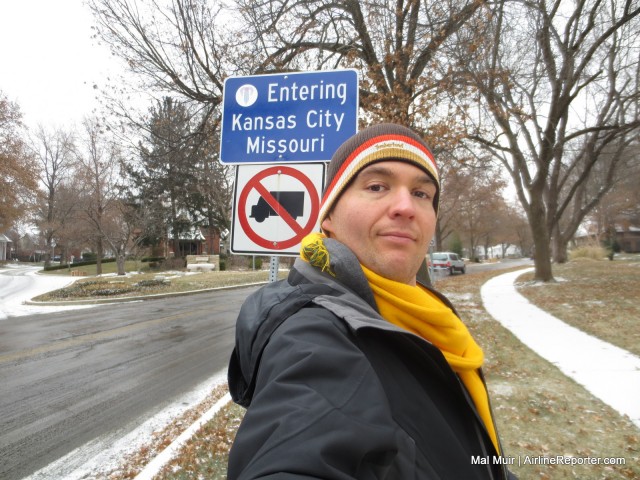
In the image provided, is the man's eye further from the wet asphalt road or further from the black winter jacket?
the wet asphalt road

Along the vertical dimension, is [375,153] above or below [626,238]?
below

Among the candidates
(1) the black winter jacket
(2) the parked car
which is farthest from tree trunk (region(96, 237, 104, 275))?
(1) the black winter jacket

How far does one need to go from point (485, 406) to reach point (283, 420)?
2.75 feet

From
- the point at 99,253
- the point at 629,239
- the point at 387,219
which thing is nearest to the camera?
the point at 387,219

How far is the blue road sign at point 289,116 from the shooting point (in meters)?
3.15

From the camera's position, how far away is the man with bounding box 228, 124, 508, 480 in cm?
81

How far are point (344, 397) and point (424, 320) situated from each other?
1.93 feet

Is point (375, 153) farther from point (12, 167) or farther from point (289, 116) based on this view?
point (12, 167)

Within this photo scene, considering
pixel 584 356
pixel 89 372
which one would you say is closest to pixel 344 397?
pixel 89 372

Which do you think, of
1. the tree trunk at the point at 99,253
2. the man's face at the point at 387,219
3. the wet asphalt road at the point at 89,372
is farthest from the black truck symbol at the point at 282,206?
the tree trunk at the point at 99,253

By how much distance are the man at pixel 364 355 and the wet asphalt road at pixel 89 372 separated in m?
3.70

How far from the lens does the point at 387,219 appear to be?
1438 mm

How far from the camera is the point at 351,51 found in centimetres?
874

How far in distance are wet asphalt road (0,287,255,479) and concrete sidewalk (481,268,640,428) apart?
17.7ft
